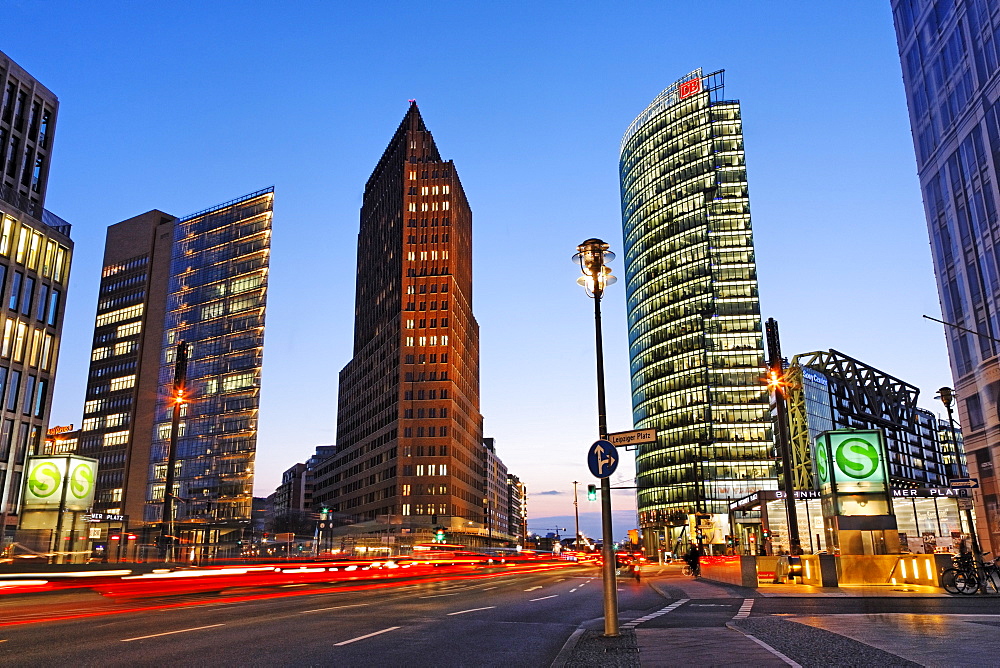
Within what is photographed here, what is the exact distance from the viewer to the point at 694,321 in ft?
Result: 491

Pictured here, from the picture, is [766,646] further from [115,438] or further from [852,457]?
[115,438]

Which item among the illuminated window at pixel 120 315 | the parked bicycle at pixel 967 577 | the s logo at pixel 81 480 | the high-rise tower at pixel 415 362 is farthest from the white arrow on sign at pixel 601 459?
the illuminated window at pixel 120 315

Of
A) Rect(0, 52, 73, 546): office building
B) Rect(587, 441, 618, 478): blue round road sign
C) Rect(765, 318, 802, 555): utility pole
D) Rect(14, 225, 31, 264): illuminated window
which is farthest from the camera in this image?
Rect(14, 225, 31, 264): illuminated window

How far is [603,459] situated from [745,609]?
8.55 m

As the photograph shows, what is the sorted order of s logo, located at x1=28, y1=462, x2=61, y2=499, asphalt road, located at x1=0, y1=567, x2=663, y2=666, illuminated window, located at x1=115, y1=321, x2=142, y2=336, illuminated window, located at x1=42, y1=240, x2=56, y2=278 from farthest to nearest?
illuminated window, located at x1=115, y1=321, x2=142, y2=336
illuminated window, located at x1=42, y1=240, x2=56, y2=278
s logo, located at x1=28, y1=462, x2=61, y2=499
asphalt road, located at x1=0, y1=567, x2=663, y2=666

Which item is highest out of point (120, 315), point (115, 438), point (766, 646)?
point (120, 315)

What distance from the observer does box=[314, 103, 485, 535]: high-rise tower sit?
13238 centimetres

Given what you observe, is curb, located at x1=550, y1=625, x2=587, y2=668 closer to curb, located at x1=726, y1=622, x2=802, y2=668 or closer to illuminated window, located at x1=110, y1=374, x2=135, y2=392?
curb, located at x1=726, y1=622, x2=802, y2=668

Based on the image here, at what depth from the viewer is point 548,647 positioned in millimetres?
12812

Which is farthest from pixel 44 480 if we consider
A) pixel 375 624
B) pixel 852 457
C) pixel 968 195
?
pixel 968 195

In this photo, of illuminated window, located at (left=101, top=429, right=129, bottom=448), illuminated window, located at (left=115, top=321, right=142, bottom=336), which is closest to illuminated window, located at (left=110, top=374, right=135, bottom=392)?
illuminated window, located at (left=101, top=429, right=129, bottom=448)

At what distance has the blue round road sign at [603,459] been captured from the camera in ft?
44.7

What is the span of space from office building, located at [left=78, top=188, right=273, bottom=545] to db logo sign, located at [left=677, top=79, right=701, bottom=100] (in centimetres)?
9034

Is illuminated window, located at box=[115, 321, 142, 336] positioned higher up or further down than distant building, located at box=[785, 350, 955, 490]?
higher up
